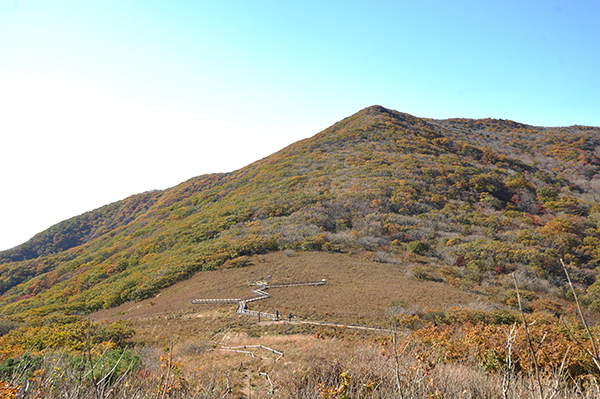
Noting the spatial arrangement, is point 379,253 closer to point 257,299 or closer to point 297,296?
point 297,296

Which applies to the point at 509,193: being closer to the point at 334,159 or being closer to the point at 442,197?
the point at 442,197

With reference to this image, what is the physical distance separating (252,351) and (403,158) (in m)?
41.6

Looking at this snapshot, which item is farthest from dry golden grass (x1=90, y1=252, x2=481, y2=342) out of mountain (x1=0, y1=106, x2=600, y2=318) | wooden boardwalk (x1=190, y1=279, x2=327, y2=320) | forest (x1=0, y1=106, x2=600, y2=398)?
mountain (x1=0, y1=106, x2=600, y2=318)

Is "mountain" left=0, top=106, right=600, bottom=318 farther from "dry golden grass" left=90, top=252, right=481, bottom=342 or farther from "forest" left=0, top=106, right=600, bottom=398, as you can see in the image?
"dry golden grass" left=90, top=252, right=481, bottom=342

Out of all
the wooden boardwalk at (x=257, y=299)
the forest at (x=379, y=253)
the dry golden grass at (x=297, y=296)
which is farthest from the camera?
the wooden boardwalk at (x=257, y=299)

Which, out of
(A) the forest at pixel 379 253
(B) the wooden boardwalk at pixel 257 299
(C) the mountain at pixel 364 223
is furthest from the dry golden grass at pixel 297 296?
(C) the mountain at pixel 364 223

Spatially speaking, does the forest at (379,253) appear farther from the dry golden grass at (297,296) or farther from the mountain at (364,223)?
the dry golden grass at (297,296)

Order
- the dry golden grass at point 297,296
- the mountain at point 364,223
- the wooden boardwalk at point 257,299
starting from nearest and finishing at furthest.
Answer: the dry golden grass at point 297,296 → the wooden boardwalk at point 257,299 → the mountain at point 364,223

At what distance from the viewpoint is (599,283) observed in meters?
19.1

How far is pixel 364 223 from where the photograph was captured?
103 feet

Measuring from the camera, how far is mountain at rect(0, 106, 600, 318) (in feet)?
80.2

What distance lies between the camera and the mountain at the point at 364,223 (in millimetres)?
24453

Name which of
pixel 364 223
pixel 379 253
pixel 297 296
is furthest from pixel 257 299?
pixel 364 223

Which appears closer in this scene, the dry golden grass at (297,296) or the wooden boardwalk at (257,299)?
the dry golden grass at (297,296)
